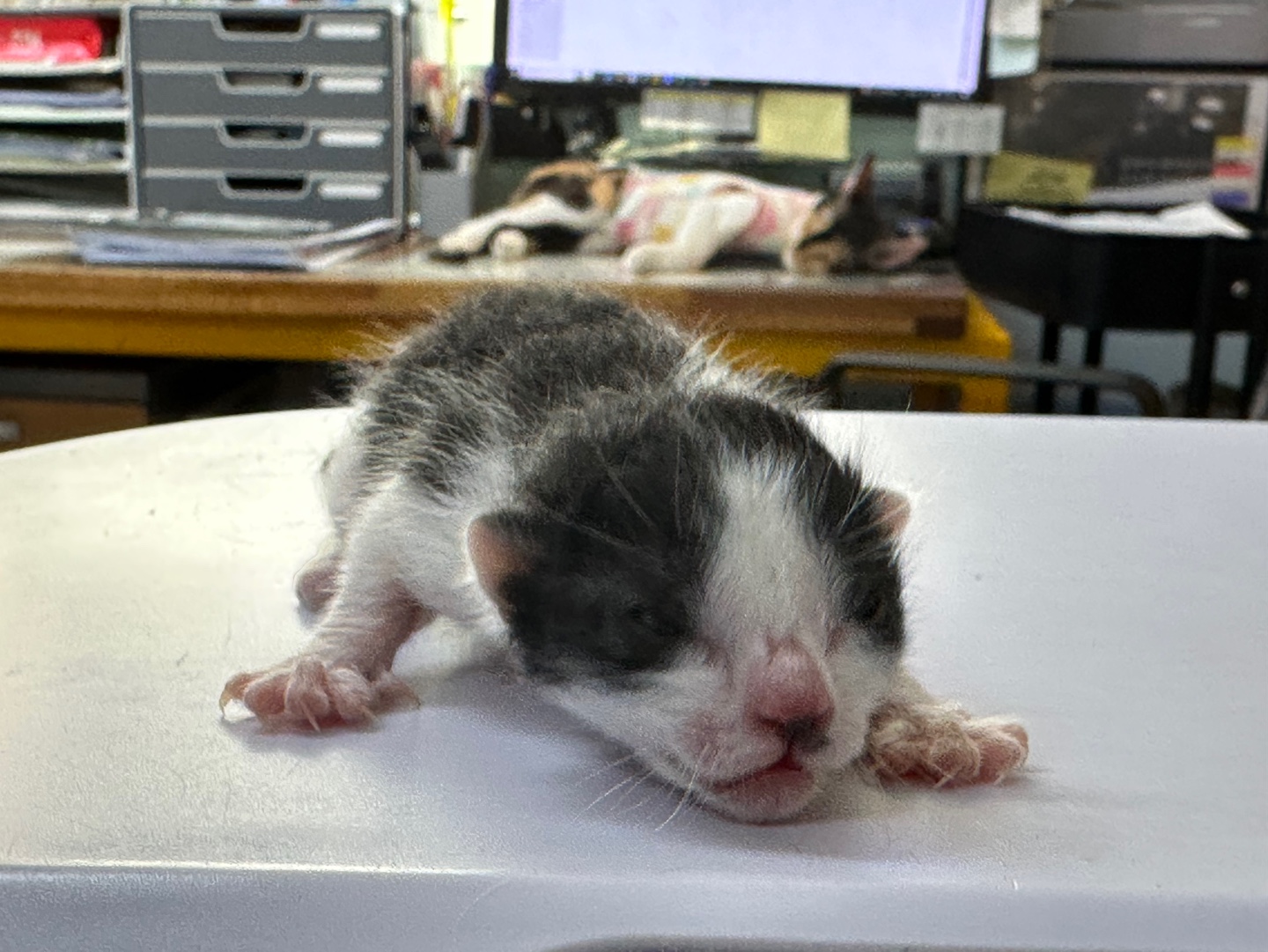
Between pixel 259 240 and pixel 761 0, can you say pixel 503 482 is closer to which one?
pixel 259 240

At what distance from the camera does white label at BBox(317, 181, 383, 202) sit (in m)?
2.19

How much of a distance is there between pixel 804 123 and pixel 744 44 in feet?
0.57

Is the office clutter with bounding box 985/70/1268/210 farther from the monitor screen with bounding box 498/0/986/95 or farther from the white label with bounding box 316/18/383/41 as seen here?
the white label with bounding box 316/18/383/41

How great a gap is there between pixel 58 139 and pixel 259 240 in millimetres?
762

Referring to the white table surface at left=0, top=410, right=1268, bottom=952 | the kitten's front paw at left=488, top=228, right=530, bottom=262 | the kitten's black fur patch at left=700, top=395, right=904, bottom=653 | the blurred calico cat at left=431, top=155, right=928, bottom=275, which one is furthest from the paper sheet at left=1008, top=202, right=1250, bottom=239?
the kitten's black fur patch at left=700, top=395, right=904, bottom=653

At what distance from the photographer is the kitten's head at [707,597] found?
1.74 ft

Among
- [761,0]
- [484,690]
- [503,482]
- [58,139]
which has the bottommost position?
[484,690]

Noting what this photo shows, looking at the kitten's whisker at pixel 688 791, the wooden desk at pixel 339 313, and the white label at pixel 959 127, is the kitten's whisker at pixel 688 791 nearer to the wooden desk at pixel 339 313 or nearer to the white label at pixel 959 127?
the wooden desk at pixel 339 313

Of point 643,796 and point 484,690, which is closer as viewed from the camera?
point 643,796

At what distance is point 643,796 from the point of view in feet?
1.78

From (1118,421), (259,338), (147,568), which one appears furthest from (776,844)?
(259,338)

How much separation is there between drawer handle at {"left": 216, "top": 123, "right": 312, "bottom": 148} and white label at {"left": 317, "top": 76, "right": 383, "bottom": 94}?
0.26 feet

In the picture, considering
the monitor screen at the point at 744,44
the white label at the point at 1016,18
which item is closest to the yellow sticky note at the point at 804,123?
the monitor screen at the point at 744,44

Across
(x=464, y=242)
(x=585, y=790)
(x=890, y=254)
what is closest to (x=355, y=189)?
(x=464, y=242)
